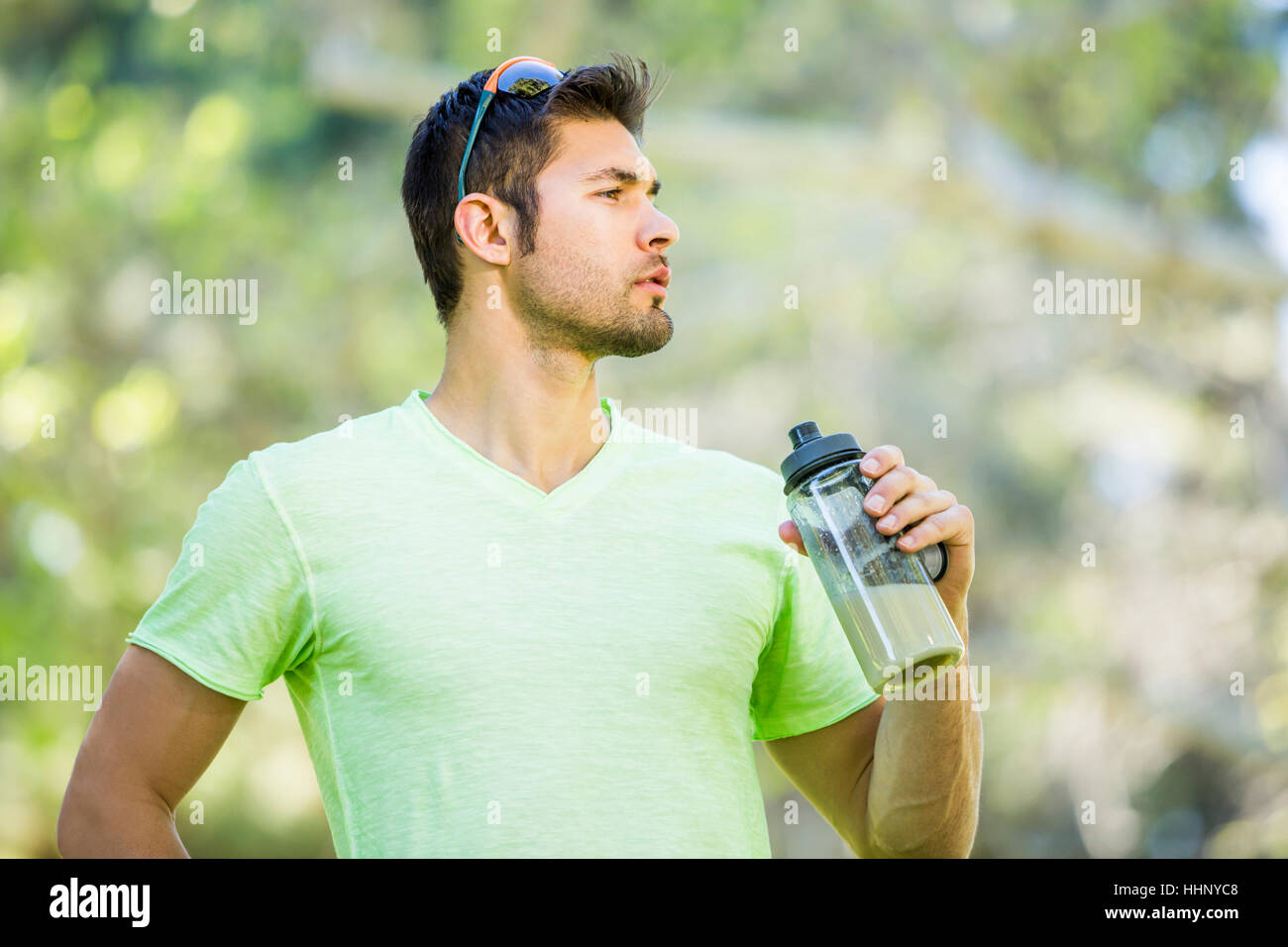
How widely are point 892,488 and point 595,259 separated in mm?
793

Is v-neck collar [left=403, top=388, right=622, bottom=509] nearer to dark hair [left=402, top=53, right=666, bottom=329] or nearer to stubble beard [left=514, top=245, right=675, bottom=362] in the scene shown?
stubble beard [left=514, top=245, right=675, bottom=362]

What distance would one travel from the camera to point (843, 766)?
2.41 m

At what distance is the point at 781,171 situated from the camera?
28.7ft

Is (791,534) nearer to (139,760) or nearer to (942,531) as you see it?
(942,531)

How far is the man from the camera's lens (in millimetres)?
2078

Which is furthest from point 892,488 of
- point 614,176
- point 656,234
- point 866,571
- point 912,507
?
point 614,176

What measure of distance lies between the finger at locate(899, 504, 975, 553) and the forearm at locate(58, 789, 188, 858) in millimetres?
1179

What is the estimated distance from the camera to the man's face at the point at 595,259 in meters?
2.47

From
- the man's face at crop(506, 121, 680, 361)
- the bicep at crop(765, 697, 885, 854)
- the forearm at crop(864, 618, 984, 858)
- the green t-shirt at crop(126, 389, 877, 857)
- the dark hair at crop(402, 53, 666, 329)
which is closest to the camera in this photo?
the green t-shirt at crop(126, 389, 877, 857)

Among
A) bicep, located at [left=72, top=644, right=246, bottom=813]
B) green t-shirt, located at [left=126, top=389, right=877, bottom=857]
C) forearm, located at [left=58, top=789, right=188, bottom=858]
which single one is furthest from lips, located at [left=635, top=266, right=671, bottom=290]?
forearm, located at [left=58, top=789, right=188, bottom=858]

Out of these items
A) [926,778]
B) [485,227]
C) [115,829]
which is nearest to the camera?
[115,829]

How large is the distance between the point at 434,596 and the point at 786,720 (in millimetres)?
686
